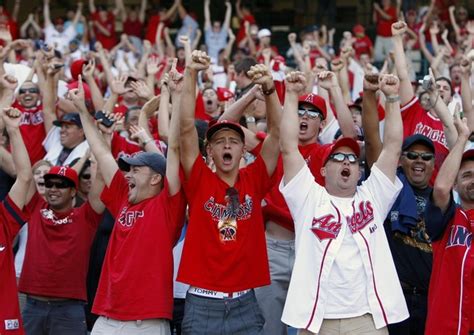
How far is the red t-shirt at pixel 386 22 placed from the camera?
1859cm

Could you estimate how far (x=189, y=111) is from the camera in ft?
20.7

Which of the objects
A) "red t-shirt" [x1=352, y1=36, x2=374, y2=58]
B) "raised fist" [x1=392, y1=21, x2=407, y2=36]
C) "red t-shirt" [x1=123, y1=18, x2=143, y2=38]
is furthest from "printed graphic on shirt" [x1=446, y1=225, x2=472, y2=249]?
"red t-shirt" [x1=123, y1=18, x2=143, y2=38]

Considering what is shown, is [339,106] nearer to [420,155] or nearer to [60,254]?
[420,155]

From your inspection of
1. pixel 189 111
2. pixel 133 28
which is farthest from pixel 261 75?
pixel 133 28

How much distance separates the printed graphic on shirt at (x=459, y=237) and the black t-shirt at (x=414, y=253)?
1.94ft

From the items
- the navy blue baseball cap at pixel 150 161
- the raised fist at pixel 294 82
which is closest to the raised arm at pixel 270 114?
the raised fist at pixel 294 82

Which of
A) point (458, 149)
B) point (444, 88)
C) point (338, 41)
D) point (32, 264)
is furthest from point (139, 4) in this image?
point (458, 149)

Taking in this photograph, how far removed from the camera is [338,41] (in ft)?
66.9

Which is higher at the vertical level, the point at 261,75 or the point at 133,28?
the point at 261,75

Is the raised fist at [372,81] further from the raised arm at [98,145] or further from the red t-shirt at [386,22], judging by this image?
the red t-shirt at [386,22]

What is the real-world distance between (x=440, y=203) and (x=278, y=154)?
1136mm

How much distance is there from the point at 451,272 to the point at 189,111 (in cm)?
190

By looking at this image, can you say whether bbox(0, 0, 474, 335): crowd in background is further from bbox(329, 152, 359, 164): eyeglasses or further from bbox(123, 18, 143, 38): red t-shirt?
bbox(123, 18, 143, 38): red t-shirt

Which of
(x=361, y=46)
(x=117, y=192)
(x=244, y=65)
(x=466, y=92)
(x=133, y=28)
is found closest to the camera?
(x=117, y=192)
